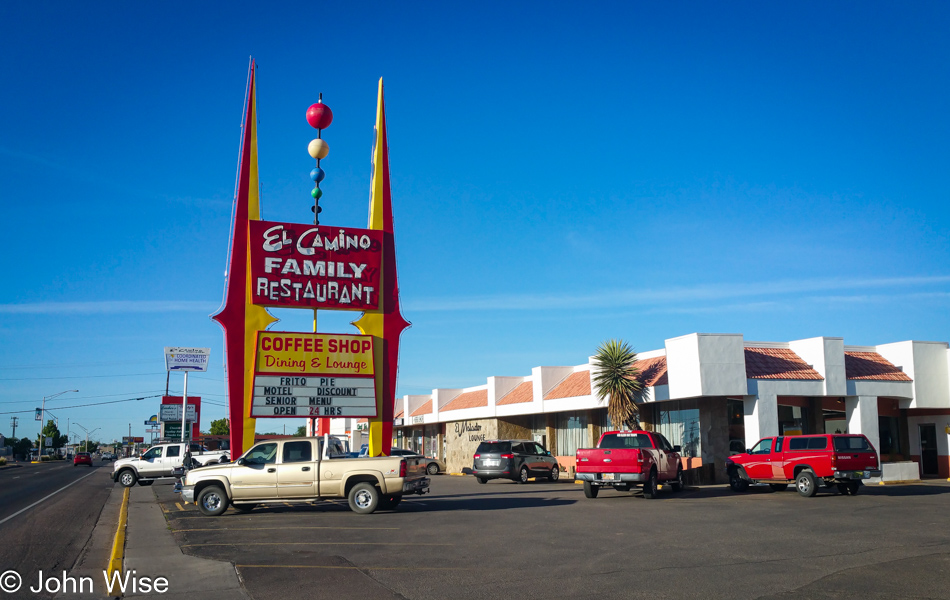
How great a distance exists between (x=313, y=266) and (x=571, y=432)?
2003 cm

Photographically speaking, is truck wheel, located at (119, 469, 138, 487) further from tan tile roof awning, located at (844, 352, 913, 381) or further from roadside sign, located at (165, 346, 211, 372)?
tan tile roof awning, located at (844, 352, 913, 381)

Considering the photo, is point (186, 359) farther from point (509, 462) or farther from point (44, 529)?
point (44, 529)

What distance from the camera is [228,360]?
64.7 feet

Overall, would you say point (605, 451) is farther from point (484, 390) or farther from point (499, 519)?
point (484, 390)

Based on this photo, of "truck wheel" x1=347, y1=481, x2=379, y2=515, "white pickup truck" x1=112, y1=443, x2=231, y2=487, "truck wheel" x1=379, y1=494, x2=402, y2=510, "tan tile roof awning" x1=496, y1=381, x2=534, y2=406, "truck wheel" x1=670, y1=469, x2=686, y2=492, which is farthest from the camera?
"tan tile roof awning" x1=496, y1=381, x2=534, y2=406

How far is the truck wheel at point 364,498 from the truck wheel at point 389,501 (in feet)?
0.92

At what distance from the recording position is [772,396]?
88.8 feet

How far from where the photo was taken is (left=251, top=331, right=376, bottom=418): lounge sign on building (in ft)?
65.3

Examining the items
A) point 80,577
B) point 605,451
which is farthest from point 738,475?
point 80,577

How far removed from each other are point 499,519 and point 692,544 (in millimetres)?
5473

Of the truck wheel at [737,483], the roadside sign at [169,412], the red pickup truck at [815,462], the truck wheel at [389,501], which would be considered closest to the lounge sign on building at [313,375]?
the truck wheel at [389,501]

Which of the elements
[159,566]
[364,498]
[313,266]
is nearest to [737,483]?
[364,498]

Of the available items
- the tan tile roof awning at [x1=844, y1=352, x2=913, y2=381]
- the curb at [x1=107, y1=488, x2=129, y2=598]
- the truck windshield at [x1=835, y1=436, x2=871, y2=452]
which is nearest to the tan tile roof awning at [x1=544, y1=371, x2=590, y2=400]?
the tan tile roof awning at [x1=844, y1=352, x2=913, y2=381]

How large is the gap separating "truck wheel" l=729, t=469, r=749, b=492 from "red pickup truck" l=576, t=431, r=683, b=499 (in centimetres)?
274
